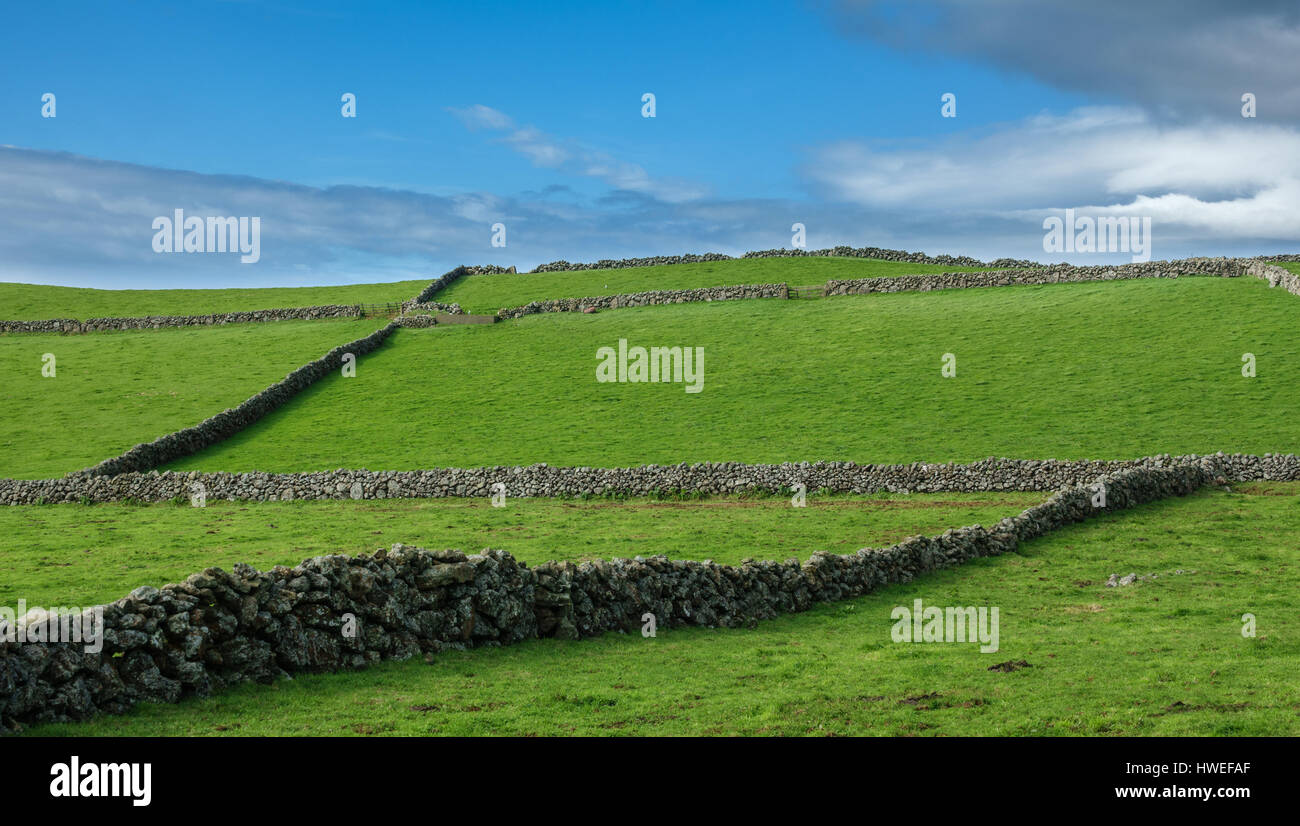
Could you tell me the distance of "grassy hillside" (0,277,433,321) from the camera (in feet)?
242

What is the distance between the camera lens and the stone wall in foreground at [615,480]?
3222cm

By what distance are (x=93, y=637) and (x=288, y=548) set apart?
13.0 metres

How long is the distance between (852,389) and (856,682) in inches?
1263

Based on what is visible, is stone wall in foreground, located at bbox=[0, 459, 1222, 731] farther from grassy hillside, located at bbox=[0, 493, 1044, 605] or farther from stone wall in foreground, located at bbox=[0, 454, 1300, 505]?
stone wall in foreground, located at bbox=[0, 454, 1300, 505]

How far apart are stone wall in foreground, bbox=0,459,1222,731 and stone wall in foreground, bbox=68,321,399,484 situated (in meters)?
26.3

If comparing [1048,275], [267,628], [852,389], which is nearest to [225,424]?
[852,389]

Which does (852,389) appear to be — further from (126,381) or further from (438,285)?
(438,285)

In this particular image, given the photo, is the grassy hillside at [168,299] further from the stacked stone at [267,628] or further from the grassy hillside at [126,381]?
the stacked stone at [267,628]

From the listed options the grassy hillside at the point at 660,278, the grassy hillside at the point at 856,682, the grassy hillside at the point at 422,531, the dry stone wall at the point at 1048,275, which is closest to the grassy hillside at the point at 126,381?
the grassy hillside at the point at 422,531

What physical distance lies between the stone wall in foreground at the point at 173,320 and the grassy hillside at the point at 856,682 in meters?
55.8

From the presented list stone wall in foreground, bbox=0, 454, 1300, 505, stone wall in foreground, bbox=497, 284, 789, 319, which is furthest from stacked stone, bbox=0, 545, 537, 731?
stone wall in foreground, bbox=497, 284, 789, 319

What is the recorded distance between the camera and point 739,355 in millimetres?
51000
